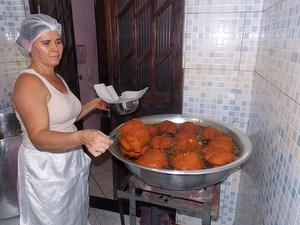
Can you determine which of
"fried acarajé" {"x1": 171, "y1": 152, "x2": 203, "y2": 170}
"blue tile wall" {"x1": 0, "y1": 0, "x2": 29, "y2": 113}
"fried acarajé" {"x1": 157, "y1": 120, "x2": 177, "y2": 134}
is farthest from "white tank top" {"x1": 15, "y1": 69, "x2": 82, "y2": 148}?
"blue tile wall" {"x1": 0, "y1": 0, "x2": 29, "y2": 113}

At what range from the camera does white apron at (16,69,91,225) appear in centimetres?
108

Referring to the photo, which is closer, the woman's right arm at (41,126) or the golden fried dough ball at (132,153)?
the woman's right arm at (41,126)

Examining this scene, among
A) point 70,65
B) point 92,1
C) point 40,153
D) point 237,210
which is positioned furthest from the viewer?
point 92,1

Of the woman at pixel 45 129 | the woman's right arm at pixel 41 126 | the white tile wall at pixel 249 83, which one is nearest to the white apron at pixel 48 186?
the woman at pixel 45 129

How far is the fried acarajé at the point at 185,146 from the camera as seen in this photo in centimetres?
89

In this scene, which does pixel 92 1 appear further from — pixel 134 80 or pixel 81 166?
pixel 81 166

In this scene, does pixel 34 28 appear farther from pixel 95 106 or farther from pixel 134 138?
pixel 134 138

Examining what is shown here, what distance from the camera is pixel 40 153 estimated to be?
43.0 inches

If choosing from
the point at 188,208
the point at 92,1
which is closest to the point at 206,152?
the point at 188,208

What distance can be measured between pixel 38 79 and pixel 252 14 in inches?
41.1

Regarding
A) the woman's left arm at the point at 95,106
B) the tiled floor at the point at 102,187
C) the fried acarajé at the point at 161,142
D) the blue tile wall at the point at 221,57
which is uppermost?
the blue tile wall at the point at 221,57

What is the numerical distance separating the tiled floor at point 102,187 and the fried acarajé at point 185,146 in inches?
44.0

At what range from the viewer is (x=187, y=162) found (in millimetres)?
781

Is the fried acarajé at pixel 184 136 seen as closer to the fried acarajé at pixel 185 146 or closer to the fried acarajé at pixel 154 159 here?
the fried acarajé at pixel 185 146
